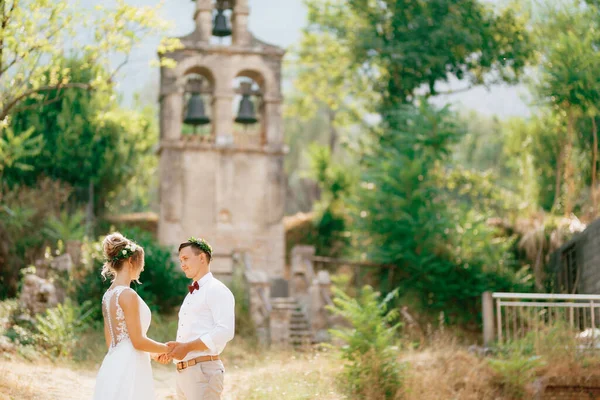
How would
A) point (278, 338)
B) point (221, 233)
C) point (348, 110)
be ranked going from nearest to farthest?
1. point (278, 338)
2. point (221, 233)
3. point (348, 110)

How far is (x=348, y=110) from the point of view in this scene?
35.0m

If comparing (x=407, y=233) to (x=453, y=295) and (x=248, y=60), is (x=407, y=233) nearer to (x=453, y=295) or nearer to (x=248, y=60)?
(x=453, y=295)

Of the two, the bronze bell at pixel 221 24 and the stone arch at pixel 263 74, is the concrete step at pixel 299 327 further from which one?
the bronze bell at pixel 221 24

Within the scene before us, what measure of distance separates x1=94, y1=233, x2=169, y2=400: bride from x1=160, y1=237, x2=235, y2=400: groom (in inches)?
8.6

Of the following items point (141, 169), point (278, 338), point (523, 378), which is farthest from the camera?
point (141, 169)

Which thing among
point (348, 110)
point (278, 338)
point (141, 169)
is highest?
point (348, 110)

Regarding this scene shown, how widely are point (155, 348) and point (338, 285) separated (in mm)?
16140

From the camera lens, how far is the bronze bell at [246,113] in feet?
86.2

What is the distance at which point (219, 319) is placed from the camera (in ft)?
24.6

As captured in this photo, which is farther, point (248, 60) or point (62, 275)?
point (248, 60)

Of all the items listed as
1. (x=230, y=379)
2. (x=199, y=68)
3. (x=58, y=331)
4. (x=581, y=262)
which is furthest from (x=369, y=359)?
(x=199, y=68)

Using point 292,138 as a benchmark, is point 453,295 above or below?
below

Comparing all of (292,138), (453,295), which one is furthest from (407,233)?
(292,138)

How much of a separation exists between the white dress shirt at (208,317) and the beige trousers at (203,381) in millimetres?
108
